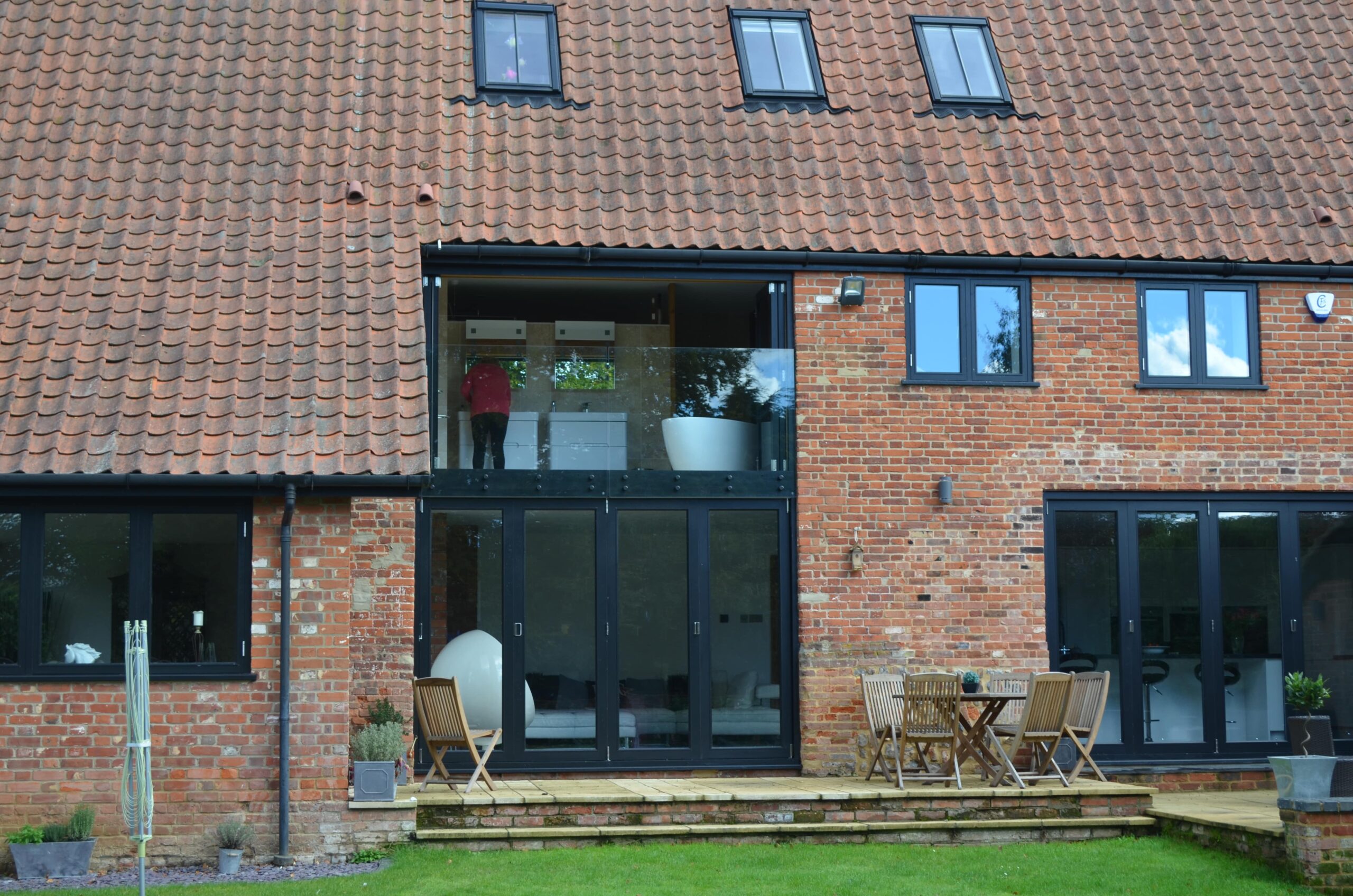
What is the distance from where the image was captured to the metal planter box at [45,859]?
32.4ft

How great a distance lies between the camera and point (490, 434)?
12930 millimetres

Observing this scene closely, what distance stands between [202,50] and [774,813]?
871 centimetres

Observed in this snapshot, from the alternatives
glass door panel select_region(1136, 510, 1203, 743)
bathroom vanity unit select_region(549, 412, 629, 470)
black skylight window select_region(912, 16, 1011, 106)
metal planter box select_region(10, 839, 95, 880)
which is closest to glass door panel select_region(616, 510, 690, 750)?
bathroom vanity unit select_region(549, 412, 629, 470)

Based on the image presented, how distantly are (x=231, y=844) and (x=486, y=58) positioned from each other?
25.5 feet

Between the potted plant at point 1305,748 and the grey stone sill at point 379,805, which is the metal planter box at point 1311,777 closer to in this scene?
the potted plant at point 1305,748

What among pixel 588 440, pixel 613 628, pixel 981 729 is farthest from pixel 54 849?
pixel 981 729

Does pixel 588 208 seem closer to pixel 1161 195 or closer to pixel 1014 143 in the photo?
pixel 1014 143

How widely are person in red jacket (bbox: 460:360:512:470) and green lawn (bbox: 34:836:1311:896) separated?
3.63 metres

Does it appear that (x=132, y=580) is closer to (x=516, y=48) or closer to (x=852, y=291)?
(x=852, y=291)

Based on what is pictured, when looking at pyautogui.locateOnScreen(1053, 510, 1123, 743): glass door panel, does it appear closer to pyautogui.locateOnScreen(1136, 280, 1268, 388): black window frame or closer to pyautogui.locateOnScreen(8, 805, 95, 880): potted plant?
pyautogui.locateOnScreen(1136, 280, 1268, 388): black window frame

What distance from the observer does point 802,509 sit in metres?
13.1

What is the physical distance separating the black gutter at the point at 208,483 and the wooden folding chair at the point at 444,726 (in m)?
1.73

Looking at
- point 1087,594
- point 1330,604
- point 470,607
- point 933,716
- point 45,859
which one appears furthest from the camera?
point 1330,604

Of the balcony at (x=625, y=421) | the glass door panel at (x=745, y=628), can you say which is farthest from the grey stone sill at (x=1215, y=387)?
the glass door panel at (x=745, y=628)
